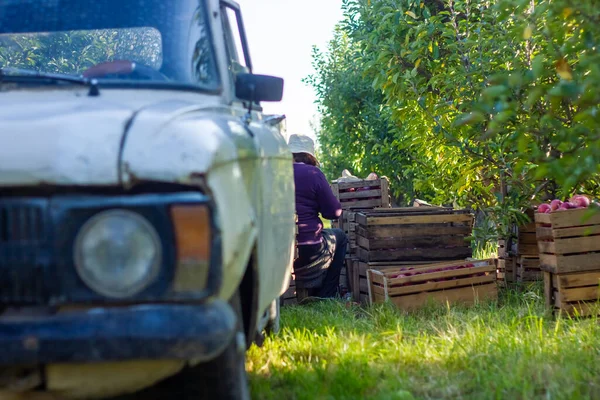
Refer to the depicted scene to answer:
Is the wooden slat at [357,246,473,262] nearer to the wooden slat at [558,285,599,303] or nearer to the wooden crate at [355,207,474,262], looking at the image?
the wooden crate at [355,207,474,262]

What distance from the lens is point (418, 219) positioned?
6918mm

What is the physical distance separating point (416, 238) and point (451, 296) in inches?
31.5

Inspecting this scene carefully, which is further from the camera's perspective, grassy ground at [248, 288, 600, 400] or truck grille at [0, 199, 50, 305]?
grassy ground at [248, 288, 600, 400]

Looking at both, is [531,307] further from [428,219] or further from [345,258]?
[345,258]

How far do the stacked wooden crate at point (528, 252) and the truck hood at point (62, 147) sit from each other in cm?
503

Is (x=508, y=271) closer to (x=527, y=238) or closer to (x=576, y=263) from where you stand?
(x=527, y=238)

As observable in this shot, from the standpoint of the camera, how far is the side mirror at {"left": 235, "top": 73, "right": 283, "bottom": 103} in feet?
11.2

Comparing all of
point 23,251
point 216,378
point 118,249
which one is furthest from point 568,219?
point 23,251

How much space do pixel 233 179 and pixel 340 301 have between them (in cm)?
470

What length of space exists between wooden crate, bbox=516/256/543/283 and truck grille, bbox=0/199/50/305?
17.6 ft

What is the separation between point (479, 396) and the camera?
354cm

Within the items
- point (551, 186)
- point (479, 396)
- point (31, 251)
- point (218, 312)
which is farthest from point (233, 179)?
point (551, 186)

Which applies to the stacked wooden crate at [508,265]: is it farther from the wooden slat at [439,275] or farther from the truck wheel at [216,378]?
the truck wheel at [216,378]

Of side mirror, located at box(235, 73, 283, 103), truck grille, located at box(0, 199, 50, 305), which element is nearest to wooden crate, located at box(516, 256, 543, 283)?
side mirror, located at box(235, 73, 283, 103)
